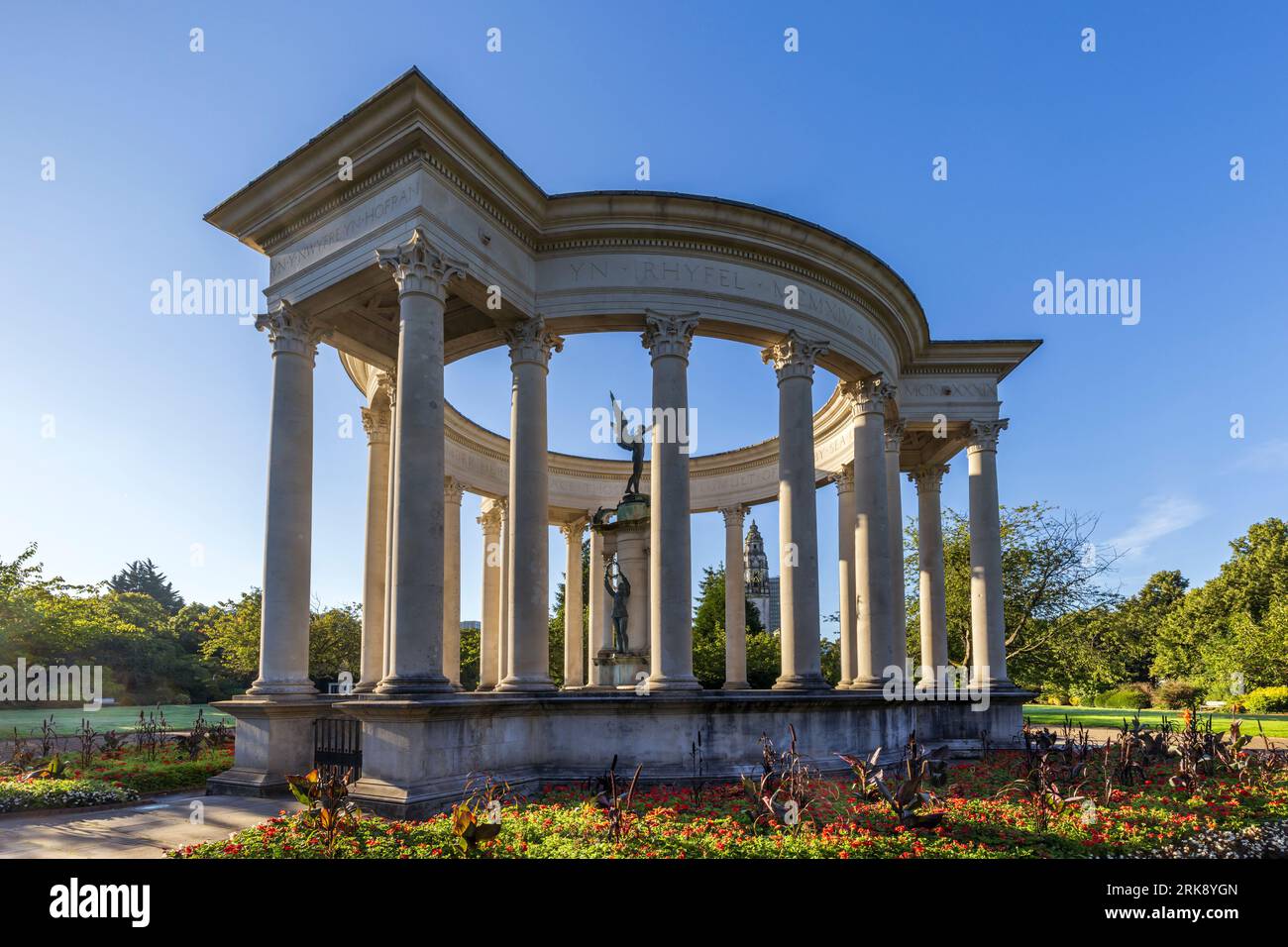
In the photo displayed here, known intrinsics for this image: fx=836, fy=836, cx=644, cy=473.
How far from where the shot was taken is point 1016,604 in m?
74.1

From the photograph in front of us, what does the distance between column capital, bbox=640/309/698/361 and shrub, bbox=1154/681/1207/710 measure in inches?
3752

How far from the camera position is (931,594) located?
49312 millimetres

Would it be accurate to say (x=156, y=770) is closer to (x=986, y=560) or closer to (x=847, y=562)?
(x=847, y=562)

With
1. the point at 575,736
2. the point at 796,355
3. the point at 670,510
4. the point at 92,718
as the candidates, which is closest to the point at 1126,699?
the point at 796,355

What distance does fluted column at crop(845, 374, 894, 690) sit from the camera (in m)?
37.5

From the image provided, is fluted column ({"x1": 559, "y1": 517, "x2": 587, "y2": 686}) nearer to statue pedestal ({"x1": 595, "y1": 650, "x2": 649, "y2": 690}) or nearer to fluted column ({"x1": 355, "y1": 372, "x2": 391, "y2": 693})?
statue pedestal ({"x1": 595, "y1": 650, "x2": 649, "y2": 690})

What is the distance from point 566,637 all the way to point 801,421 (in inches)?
1301

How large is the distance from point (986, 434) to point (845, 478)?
27.8ft

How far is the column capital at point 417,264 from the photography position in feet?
91.7
